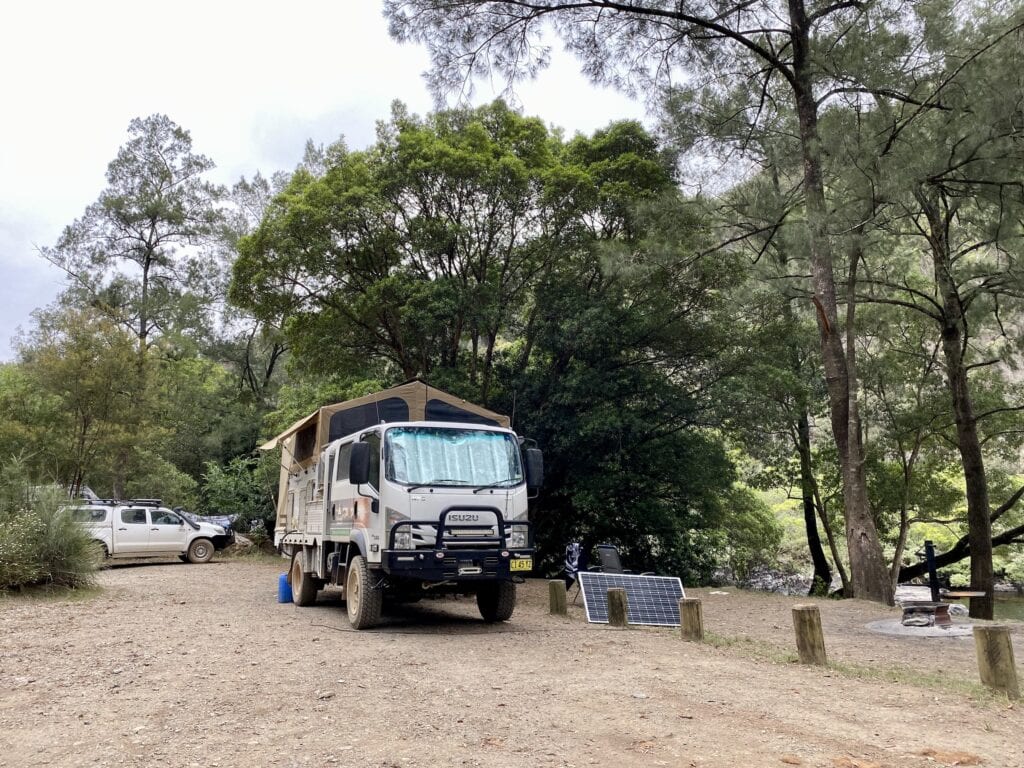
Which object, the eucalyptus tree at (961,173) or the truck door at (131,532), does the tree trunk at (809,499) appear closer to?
the eucalyptus tree at (961,173)

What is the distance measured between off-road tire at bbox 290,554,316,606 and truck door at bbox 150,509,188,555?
994 cm

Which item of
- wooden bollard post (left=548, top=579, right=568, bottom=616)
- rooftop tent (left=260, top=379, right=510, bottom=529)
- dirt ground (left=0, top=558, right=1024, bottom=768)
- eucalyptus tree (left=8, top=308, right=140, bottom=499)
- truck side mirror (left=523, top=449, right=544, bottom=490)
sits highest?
eucalyptus tree (left=8, top=308, right=140, bottom=499)

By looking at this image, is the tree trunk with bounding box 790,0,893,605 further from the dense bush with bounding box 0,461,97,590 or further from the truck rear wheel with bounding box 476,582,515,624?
the dense bush with bounding box 0,461,97,590

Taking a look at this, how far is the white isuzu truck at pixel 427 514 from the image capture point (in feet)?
28.5

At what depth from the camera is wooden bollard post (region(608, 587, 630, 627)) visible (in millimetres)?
9867

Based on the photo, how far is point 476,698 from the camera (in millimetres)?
5562

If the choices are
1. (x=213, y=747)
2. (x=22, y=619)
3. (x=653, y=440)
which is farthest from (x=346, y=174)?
(x=213, y=747)

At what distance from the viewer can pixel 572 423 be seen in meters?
17.5

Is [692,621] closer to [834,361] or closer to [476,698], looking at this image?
[476,698]

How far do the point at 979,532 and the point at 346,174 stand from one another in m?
15.3

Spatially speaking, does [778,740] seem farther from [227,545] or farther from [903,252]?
[227,545]

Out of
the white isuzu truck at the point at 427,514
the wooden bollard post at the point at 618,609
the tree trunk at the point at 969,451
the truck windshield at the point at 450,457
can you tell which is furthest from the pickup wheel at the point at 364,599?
the tree trunk at the point at 969,451

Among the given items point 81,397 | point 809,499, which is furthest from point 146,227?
point 809,499

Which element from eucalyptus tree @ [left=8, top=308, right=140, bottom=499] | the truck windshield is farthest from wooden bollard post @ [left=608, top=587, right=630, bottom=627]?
eucalyptus tree @ [left=8, top=308, right=140, bottom=499]
